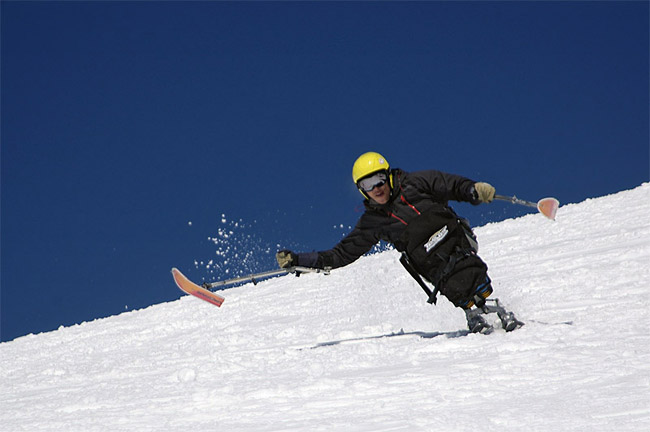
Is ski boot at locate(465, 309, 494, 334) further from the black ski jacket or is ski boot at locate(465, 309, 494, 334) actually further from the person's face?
the person's face

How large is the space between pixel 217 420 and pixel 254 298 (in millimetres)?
9525

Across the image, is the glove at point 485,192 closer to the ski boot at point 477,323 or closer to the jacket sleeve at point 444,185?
the jacket sleeve at point 444,185

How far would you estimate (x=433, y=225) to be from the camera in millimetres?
6105

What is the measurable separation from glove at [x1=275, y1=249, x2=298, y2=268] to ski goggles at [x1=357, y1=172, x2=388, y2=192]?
1.14m

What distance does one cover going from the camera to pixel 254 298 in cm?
1348

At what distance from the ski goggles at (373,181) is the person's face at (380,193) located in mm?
29

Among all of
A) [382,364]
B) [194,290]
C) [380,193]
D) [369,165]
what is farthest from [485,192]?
[194,290]

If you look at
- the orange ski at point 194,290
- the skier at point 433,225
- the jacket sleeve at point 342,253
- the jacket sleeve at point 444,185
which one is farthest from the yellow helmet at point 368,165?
the orange ski at point 194,290

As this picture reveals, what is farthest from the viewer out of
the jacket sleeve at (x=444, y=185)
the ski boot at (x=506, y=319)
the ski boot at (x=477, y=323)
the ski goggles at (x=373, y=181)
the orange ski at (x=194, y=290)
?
the orange ski at (x=194, y=290)

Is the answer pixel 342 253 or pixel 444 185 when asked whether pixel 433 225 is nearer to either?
pixel 444 185

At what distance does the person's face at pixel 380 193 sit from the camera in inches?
245

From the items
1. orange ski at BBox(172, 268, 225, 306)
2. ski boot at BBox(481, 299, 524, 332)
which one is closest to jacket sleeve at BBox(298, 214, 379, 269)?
orange ski at BBox(172, 268, 225, 306)

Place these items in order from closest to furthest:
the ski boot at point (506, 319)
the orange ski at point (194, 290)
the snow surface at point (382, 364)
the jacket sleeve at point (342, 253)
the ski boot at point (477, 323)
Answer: the snow surface at point (382, 364) < the ski boot at point (506, 319) < the ski boot at point (477, 323) < the jacket sleeve at point (342, 253) < the orange ski at point (194, 290)

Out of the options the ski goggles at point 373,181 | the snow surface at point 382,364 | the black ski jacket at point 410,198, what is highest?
the ski goggles at point 373,181
